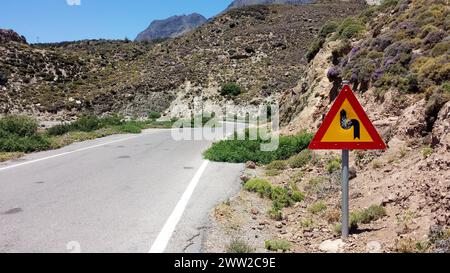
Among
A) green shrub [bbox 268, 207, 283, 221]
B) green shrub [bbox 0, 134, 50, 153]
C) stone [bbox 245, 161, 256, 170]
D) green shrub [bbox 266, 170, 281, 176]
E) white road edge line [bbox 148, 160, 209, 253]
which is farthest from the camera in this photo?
green shrub [bbox 0, 134, 50, 153]

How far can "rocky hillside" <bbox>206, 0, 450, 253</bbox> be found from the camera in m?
6.39

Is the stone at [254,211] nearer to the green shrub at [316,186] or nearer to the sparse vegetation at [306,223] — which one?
the sparse vegetation at [306,223]

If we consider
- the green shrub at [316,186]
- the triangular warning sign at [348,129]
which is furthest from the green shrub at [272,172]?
the triangular warning sign at [348,129]

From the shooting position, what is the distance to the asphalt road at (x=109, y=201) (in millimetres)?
6285

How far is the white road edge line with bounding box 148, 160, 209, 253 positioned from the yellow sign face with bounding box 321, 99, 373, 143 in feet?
8.19

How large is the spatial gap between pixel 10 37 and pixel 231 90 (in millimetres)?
51255

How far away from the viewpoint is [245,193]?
9672mm

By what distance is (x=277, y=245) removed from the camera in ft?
20.6

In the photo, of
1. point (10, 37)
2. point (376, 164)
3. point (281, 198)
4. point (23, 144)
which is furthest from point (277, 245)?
point (10, 37)

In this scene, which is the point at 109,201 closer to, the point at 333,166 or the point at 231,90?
the point at 333,166

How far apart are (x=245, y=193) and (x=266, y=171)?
287 centimetres

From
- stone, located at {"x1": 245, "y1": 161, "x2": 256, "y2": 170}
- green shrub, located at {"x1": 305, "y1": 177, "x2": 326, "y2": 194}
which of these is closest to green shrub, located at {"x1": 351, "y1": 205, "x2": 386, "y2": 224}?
green shrub, located at {"x1": 305, "y1": 177, "x2": 326, "y2": 194}

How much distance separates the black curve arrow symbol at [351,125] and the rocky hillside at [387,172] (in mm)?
1411

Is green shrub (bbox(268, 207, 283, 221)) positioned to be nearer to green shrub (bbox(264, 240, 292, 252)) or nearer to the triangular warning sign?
green shrub (bbox(264, 240, 292, 252))
